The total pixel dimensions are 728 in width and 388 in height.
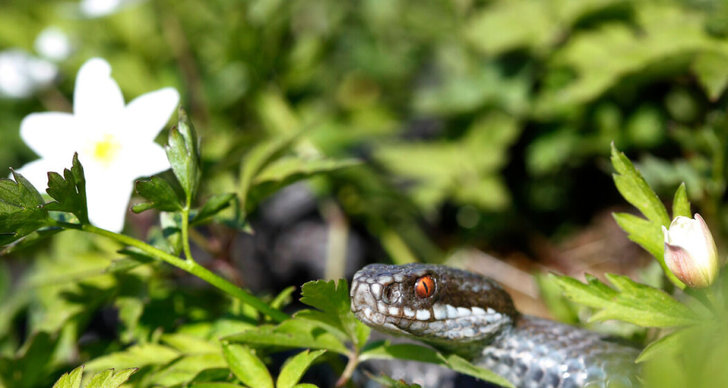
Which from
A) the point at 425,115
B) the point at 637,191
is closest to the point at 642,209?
the point at 637,191

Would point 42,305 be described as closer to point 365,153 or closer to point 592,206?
point 365,153

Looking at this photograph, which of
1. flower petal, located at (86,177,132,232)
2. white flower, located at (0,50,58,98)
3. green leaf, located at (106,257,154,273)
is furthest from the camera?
white flower, located at (0,50,58,98)

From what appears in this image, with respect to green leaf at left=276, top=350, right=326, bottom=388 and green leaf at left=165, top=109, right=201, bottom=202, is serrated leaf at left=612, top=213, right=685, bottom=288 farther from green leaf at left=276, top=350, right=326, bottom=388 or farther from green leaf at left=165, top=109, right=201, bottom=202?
green leaf at left=165, top=109, right=201, bottom=202

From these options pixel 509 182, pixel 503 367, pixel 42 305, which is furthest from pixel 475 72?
pixel 42 305

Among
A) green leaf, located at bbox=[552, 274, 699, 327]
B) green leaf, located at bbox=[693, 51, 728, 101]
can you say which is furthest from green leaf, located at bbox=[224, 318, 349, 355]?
green leaf, located at bbox=[693, 51, 728, 101]

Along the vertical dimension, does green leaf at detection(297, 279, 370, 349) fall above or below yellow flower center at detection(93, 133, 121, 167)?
below

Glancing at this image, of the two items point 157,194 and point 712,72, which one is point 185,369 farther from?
point 712,72

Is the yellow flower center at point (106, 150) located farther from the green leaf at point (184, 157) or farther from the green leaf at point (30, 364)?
the green leaf at point (30, 364)

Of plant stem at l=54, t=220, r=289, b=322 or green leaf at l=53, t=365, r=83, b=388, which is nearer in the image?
green leaf at l=53, t=365, r=83, b=388

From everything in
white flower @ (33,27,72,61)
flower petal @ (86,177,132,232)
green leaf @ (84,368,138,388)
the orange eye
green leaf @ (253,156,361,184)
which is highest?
white flower @ (33,27,72,61)
